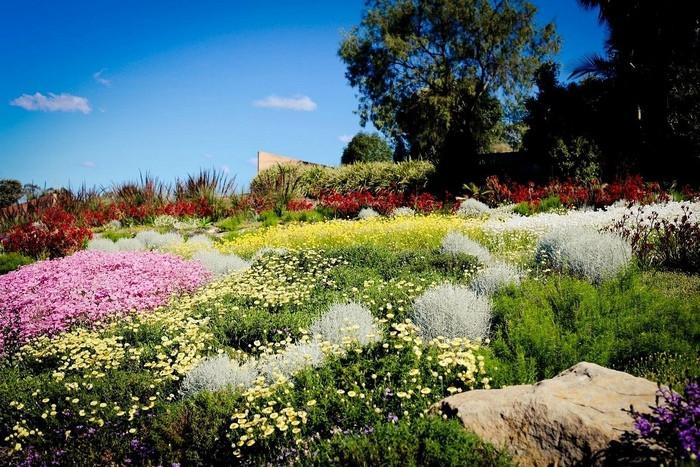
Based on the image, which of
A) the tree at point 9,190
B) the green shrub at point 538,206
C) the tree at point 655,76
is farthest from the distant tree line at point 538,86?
the tree at point 9,190

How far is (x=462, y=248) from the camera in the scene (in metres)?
7.98

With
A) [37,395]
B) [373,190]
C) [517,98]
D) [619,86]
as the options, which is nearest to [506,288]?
[37,395]

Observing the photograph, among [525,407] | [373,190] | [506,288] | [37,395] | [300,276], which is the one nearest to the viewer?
[525,407]

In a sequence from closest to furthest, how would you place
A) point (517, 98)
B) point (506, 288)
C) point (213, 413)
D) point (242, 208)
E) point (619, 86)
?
point (213, 413) < point (506, 288) < point (242, 208) < point (619, 86) < point (517, 98)

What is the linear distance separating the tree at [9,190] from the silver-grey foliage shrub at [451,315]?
43.9 meters

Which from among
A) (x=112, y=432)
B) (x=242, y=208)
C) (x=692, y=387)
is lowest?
(x=112, y=432)

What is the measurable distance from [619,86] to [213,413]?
929 inches

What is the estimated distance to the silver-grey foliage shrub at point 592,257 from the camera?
6133 millimetres

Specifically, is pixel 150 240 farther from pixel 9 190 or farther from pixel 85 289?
pixel 9 190

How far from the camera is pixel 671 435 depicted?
224 cm

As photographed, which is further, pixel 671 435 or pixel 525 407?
pixel 525 407

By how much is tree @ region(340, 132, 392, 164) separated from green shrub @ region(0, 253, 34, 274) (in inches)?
1300

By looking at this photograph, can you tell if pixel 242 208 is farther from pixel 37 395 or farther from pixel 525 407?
pixel 525 407

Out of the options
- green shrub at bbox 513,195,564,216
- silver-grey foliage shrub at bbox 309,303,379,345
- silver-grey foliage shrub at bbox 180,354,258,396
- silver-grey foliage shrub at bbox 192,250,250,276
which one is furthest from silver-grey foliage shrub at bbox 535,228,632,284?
green shrub at bbox 513,195,564,216
